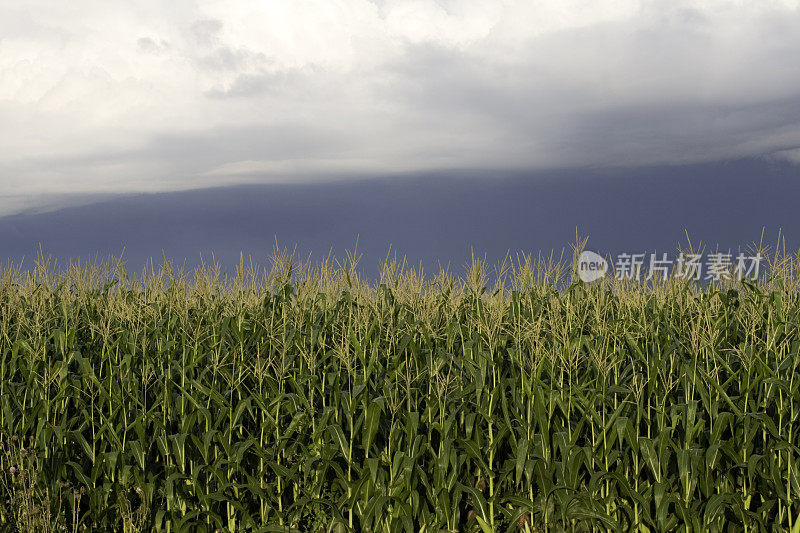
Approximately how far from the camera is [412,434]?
6.74 metres

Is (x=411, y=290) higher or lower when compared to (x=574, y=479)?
higher

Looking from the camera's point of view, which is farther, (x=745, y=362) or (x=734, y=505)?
(x=745, y=362)

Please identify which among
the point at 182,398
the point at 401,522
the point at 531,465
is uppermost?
the point at 182,398

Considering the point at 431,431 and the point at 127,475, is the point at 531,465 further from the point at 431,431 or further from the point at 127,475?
the point at 127,475

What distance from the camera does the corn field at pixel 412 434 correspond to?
6645 mm

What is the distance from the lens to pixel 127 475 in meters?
7.20

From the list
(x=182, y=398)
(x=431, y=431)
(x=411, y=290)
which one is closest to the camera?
(x=431, y=431)

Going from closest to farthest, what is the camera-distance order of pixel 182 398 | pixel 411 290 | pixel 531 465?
pixel 531 465
pixel 182 398
pixel 411 290

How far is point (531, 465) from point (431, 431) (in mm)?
1057

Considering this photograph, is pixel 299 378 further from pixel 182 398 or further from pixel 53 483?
pixel 53 483

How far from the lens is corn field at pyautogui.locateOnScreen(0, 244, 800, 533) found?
664cm

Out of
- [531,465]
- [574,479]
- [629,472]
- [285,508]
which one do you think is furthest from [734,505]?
[285,508]

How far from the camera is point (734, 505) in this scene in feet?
21.4

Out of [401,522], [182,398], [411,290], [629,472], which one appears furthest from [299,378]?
[629,472]
